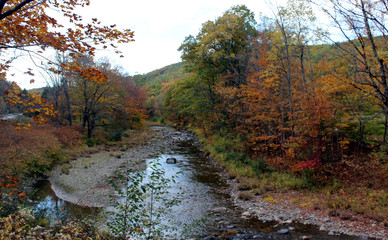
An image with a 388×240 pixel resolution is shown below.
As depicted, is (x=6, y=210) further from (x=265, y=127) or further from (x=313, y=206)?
(x=265, y=127)

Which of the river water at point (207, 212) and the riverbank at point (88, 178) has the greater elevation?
the riverbank at point (88, 178)

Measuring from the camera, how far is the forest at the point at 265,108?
15.0 ft

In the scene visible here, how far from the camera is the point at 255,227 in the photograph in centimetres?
844

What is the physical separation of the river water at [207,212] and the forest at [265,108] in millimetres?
1213

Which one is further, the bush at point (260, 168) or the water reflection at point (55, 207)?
the bush at point (260, 168)

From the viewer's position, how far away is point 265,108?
51.9 feet

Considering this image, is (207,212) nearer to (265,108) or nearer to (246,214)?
(246,214)

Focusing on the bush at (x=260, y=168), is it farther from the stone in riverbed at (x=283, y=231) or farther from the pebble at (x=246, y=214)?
the stone in riverbed at (x=283, y=231)

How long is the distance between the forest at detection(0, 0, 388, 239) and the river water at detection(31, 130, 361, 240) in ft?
3.98

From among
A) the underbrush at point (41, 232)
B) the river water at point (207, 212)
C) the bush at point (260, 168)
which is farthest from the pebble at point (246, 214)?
the underbrush at point (41, 232)

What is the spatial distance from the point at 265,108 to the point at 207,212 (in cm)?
865

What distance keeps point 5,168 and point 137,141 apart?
18.0 meters

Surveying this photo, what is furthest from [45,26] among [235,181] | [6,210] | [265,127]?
[265,127]

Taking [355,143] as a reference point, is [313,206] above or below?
below
